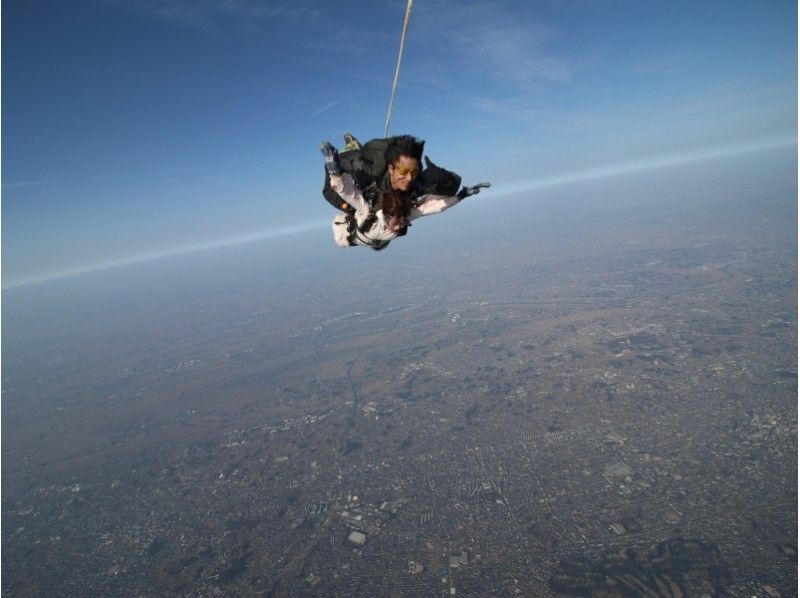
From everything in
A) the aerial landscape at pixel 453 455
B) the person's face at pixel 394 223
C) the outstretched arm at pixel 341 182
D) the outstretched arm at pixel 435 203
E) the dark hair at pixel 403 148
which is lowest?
the aerial landscape at pixel 453 455

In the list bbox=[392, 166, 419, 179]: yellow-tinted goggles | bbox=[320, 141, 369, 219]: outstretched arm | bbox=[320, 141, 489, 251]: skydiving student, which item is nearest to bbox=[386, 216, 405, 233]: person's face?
bbox=[320, 141, 489, 251]: skydiving student

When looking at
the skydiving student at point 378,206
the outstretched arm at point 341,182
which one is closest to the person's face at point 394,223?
the skydiving student at point 378,206

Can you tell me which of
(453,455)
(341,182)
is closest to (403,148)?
(341,182)

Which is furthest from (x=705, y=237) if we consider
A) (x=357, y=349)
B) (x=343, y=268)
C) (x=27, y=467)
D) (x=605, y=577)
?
(x=27, y=467)

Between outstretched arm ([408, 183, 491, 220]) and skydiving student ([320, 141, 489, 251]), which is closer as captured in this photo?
skydiving student ([320, 141, 489, 251])

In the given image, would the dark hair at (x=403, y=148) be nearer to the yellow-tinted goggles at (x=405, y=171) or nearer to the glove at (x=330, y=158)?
the yellow-tinted goggles at (x=405, y=171)

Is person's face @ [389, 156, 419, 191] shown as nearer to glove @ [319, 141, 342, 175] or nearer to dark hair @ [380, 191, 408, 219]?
dark hair @ [380, 191, 408, 219]
